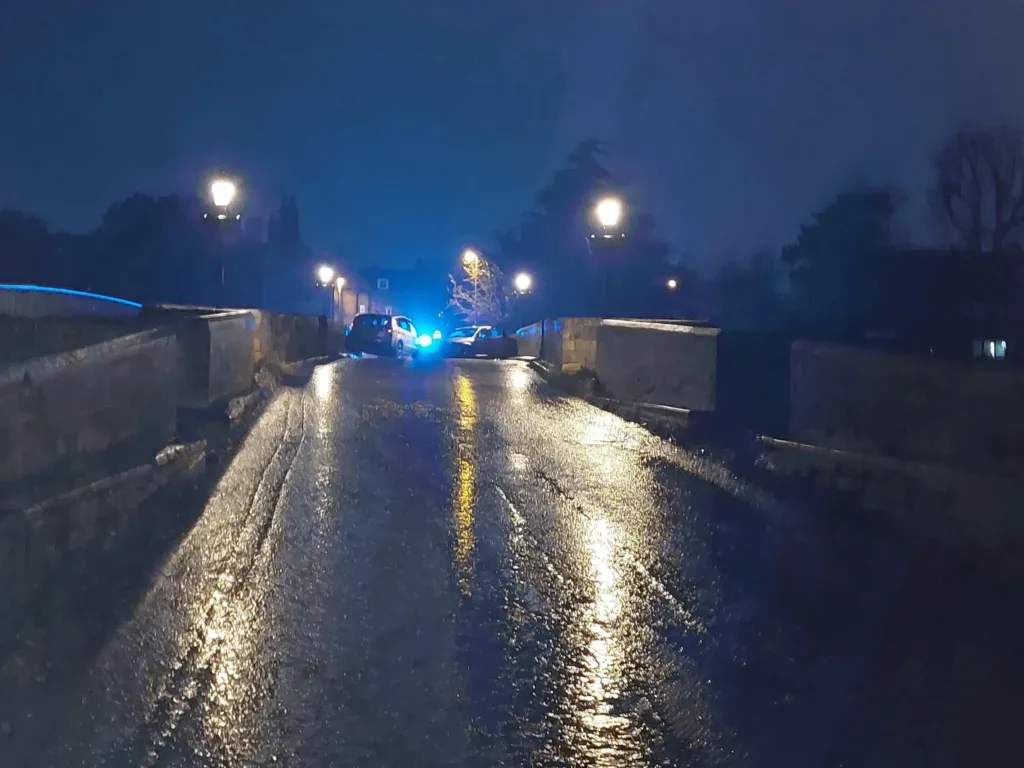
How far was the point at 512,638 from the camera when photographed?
7816mm

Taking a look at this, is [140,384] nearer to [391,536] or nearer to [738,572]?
[391,536]

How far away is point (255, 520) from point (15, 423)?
2.28 metres

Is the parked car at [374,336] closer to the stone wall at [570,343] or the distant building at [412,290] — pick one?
the stone wall at [570,343]

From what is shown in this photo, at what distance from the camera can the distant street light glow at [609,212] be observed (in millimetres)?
27938

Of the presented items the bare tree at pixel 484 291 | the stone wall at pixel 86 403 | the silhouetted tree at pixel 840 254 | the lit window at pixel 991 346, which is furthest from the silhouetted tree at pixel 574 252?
the stone wall at pixel 86 403

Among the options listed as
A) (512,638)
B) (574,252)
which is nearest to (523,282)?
(574,252)

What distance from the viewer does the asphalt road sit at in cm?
609

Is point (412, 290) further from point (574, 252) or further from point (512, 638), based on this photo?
point (512, 638)

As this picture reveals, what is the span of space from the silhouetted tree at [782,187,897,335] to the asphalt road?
122 ft

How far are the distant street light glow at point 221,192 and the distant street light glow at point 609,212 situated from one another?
8.03m

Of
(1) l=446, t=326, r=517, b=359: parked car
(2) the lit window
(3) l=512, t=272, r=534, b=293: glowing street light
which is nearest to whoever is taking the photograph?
(2) the lit window

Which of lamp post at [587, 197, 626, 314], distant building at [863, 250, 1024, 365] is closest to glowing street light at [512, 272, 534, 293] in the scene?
distant building at [863, 250, 1024, 365]

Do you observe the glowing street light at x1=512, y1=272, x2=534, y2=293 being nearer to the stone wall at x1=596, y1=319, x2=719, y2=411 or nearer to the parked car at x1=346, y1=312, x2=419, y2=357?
the parked car at x1=346, y1=312, x2=419, y2=357

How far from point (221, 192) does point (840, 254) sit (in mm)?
33333
